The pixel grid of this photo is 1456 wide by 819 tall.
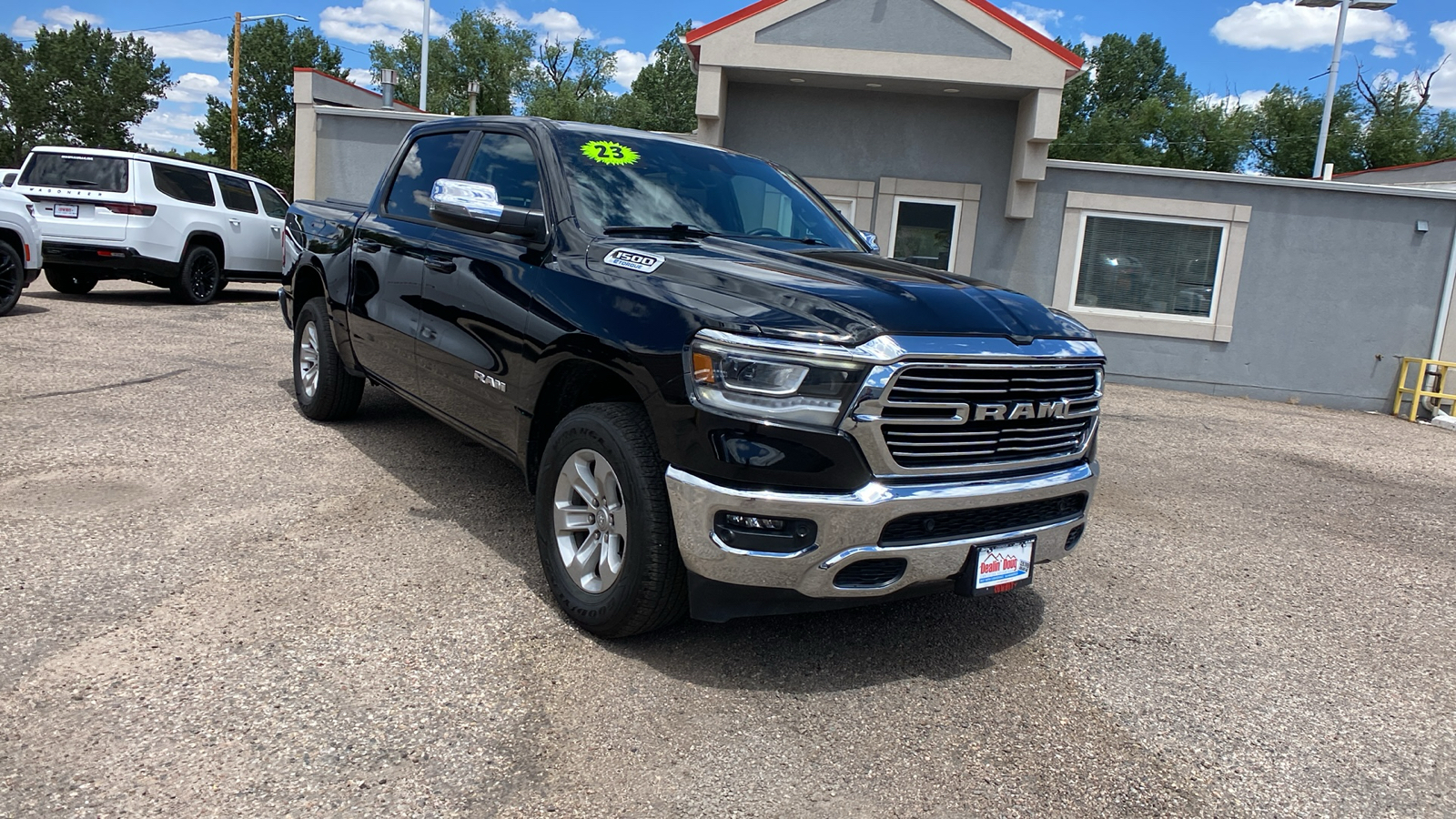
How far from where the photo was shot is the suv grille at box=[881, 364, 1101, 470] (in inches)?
122

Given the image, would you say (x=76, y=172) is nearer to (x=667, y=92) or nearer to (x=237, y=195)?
(x=237, y=195)

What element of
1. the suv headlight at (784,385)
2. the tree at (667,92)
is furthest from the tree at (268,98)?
the suv headlight at (784,385)

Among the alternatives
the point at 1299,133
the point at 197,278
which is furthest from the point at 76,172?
the point at 1299,133

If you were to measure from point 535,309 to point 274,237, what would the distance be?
1191cm

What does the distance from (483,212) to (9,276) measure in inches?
369

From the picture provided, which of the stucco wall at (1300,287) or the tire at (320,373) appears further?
the stucco wall at (1300,287)

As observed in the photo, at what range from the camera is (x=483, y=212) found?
3863 mm

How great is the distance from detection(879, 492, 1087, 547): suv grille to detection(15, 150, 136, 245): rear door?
11.8 meters

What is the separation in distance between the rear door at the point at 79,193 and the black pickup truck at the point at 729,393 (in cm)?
929

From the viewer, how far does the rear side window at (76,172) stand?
11.8 meters

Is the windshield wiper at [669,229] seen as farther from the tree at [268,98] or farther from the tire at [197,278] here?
the tree at [268,98]

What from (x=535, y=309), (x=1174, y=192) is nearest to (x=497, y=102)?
(x=1174, y=192)

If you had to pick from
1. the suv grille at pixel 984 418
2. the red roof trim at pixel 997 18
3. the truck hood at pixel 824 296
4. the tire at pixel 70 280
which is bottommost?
the tire at pixel 70 280

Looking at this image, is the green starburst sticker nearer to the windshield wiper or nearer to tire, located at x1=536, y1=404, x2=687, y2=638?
the windshield wiper
